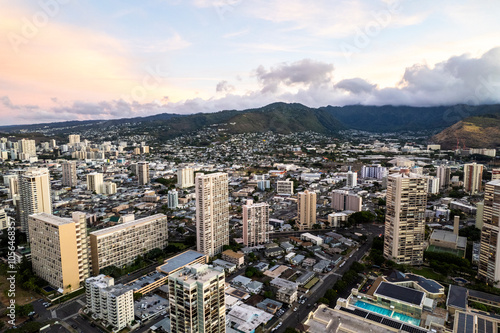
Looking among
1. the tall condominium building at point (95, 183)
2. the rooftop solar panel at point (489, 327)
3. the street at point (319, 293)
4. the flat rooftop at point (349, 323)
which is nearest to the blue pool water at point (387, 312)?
the flat rooftop at point (349, 323)

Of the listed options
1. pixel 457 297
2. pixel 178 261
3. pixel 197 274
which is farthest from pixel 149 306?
pixel 457 297

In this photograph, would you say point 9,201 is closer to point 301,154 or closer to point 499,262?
point 499,262

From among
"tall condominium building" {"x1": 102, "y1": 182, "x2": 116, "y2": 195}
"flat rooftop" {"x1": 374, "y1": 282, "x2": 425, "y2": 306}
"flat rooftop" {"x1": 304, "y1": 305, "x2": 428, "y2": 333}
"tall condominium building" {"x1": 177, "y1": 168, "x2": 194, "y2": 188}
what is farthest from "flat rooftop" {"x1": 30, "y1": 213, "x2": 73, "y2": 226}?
"tall condominium building" {"x1": 177, "y1": 168, "x2": 194, "y2": 188}

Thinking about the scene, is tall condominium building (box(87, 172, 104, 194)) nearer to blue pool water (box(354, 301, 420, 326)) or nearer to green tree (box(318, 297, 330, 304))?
green tree (box(318, 297, 330, 304))

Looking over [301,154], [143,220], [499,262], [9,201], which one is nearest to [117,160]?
[9,201]

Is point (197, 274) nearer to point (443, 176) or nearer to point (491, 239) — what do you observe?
point (491, 239)

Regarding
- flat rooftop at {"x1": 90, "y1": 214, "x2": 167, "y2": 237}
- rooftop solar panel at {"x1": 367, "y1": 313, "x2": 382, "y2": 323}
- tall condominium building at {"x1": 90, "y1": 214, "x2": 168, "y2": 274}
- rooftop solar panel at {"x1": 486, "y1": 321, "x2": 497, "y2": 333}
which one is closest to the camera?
rooftop solar panel at {"x1": 486, "y1": 321, "x2": 497, "y2": 333}
